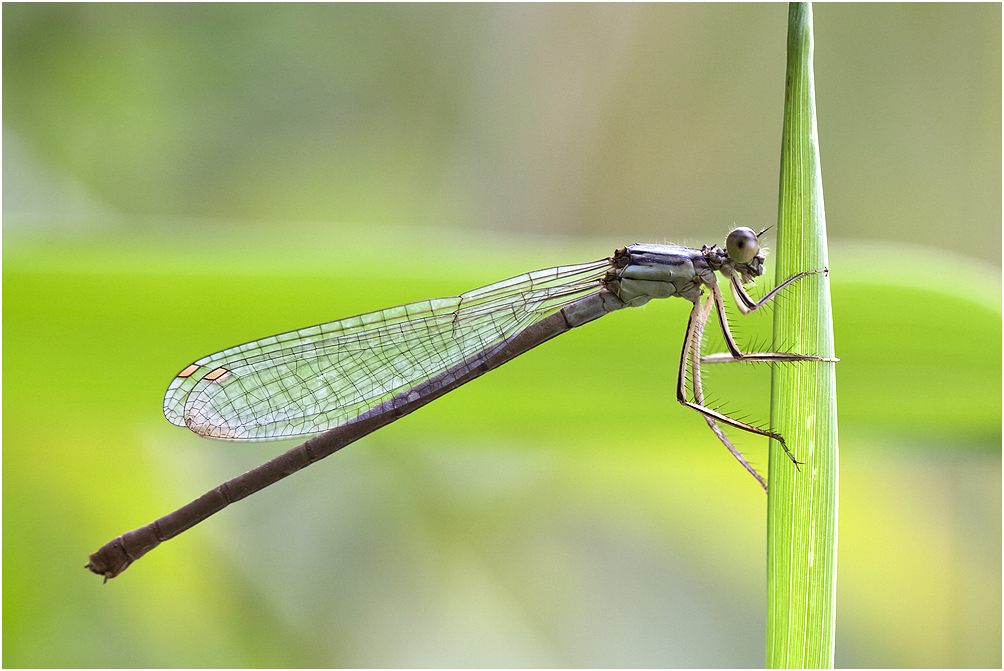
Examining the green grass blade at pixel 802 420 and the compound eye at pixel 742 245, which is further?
the compound eye at pixel 742 245

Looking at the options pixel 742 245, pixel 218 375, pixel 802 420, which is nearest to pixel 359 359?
pixel 218 375

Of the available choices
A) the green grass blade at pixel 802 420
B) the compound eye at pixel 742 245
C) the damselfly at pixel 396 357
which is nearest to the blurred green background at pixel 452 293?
the damselfly at pixel 396 357

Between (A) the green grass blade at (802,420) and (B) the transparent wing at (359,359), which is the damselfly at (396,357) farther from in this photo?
(A) the green grass blade at (802,420)

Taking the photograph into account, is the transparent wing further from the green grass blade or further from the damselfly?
the green grass blade

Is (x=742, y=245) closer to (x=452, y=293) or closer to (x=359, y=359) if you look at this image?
(x=452, y=293)

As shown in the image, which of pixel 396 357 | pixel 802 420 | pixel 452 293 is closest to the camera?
pixel 802 420
